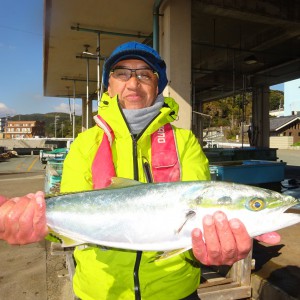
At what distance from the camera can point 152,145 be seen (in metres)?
2.33

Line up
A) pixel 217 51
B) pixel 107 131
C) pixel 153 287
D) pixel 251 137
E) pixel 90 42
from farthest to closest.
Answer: pixel 251 137
pixel 217 51
pixel 90 42
pixel 107 131
pixel 153 287

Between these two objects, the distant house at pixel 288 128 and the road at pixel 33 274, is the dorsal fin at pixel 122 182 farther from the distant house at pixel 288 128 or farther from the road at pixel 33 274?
the distant house at pixel 288 128

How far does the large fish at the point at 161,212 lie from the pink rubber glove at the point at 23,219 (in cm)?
9

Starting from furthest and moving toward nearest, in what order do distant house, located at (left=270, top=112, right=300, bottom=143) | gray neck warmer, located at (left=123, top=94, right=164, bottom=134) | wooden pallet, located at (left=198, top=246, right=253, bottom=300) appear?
1. distant house, located at (left=270, top=112, right=300, bottom=143)
2. wooden pallet, located at (left=198, top=246, right=253, bottom=300)
3. gray neck warmer, located at (left=123, top=94, right=164, bottom=134)

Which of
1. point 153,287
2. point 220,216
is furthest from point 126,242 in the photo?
point 220,216

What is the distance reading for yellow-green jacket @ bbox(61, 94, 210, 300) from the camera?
6.70ft

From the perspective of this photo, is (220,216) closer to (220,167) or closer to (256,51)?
(220,167)

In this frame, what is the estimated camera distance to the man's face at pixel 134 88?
2428 mm

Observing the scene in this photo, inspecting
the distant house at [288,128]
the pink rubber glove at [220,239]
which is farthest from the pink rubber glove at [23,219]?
the distant house at [288,128]

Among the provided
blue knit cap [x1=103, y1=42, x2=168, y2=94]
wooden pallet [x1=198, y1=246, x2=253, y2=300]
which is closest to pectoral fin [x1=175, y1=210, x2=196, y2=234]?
blue knit cap [x1=103, y1=42, x2=168, y2=94]

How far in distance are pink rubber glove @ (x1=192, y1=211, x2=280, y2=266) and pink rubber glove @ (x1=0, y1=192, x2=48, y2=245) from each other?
952 mm

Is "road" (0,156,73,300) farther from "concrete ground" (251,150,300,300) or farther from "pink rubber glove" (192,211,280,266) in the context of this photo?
"pink rubber glove" (192,211,280,266)

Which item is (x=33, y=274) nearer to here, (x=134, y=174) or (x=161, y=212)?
(x=134, y=174)

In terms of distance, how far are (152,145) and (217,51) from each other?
522 inches
